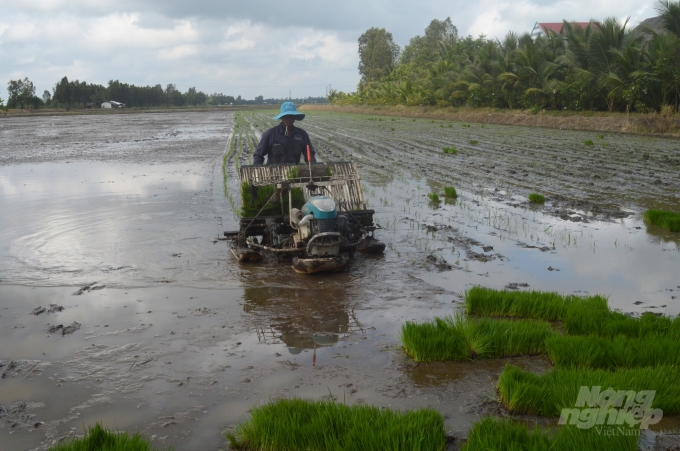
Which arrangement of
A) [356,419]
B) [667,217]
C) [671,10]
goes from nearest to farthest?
[356,419], [667,217], [671,10]

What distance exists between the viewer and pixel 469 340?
470 cm

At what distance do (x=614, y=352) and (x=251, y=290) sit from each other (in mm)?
3624

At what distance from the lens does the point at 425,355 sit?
4.62 metres

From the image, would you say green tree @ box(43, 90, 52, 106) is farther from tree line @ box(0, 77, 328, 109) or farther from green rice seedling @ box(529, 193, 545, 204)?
green rice seedling @ box(529, 193, 545, 204)

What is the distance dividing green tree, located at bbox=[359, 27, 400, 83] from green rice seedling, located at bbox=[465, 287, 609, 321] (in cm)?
7562

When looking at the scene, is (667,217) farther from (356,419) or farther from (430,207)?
(356,419)

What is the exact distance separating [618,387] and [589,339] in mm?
851

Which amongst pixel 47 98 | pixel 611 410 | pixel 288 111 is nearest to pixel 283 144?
pixel 288 111

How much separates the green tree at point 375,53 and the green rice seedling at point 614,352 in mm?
76850

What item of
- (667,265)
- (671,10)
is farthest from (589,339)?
(671,10)

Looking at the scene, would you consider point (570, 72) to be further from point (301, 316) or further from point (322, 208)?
point (301, 316)

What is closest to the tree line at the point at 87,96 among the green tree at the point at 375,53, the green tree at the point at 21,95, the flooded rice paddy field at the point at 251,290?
the green tree at the point at 21,95

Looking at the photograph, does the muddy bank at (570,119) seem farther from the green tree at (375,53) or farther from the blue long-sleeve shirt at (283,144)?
the green tree at (375,53)

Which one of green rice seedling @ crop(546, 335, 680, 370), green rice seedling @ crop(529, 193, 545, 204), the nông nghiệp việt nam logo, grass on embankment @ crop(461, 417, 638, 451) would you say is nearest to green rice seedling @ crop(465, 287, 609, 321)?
green rice seedling @ crop(546, 335, 680, 370)
